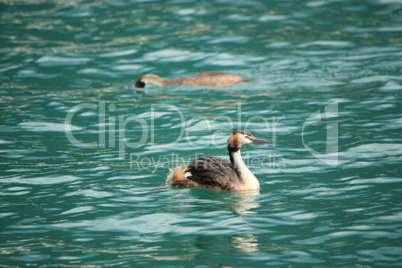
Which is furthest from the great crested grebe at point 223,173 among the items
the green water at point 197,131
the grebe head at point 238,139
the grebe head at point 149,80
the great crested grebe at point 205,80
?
the grebe head at point 149,80

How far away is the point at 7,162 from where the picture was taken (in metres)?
8.98

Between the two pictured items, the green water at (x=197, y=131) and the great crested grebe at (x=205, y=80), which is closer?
the green water at (x=197, y=131)

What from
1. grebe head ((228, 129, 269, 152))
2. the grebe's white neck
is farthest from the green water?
grebe head ((228, 129, 269, 152))

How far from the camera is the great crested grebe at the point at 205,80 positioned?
12984mm

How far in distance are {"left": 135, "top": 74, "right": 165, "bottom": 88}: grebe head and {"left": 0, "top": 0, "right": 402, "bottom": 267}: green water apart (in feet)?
0.63

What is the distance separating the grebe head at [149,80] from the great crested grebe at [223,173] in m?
5.35

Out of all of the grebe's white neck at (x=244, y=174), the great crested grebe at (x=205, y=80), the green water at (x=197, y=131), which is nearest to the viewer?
the green water at (x=197, y=131)

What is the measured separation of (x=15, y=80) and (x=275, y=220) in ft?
29.8

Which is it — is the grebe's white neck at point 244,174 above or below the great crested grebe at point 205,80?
below

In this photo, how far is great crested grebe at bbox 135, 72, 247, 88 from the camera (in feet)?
42.6

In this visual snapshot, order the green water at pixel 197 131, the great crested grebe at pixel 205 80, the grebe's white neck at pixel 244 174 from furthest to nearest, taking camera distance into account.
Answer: the great crested grebe at pixel 205 80
the grebe's white neck at pixel 244 174
the green water at pixel 197 131

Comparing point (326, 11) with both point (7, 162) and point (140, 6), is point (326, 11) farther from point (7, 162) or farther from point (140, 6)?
point (7, 162)

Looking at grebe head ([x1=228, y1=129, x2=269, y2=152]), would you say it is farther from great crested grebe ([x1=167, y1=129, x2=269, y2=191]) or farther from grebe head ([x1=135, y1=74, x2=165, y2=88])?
grebe head ([x1=135, y1=74, x2=165, y2=88])

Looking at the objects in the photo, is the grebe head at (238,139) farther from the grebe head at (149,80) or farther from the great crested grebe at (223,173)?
the grebe head at (149,80)
